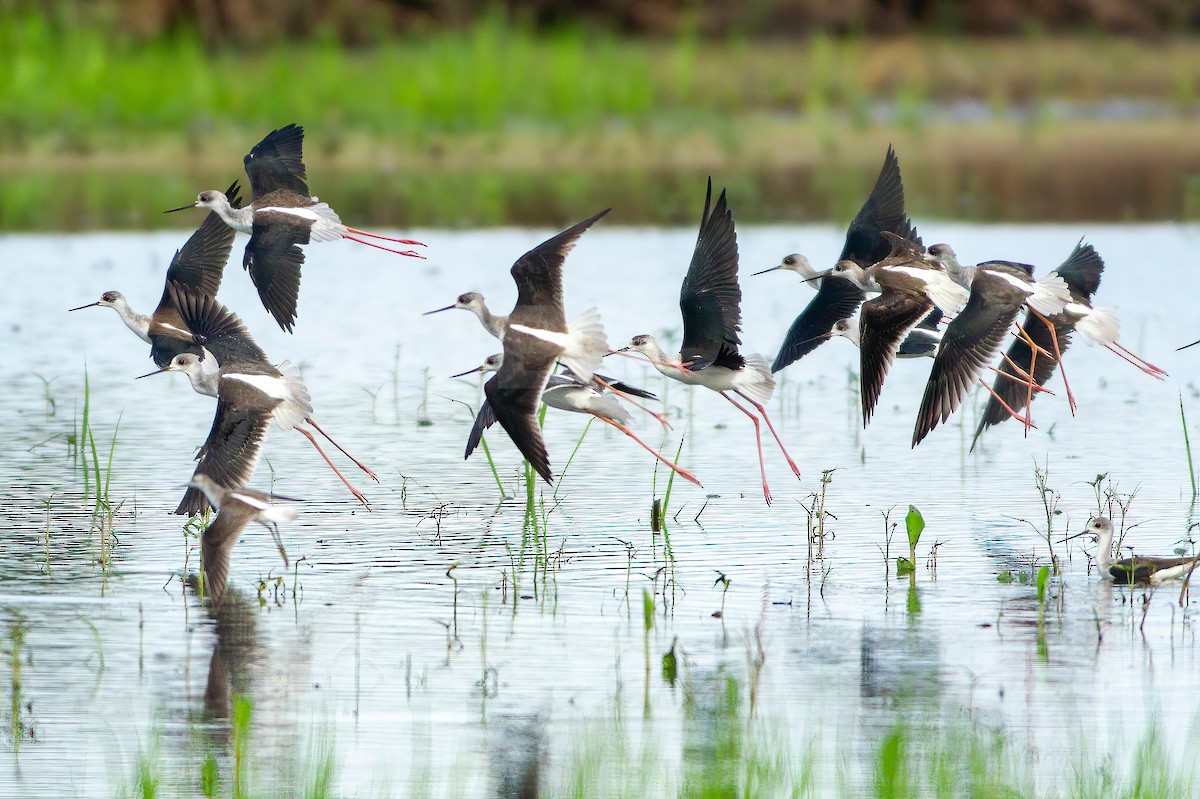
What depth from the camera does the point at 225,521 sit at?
611 centimetres

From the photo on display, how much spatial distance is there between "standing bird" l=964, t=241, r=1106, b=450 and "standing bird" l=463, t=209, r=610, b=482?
1.79 m

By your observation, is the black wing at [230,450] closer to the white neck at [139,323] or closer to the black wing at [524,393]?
the black wing at [524,393]

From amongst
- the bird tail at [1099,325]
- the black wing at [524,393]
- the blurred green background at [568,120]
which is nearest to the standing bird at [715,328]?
the black wing at [524,393]

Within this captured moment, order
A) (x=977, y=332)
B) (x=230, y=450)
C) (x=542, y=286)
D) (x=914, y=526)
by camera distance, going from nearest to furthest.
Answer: (x=914, y=526), (x=230, y=450), (x=542, y=286), (x=977, y=332)

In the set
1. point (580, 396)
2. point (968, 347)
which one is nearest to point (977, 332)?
point (968, 347)

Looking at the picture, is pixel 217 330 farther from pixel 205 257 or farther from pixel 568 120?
pixel 568 120

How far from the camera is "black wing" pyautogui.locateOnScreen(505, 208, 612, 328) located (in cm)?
682

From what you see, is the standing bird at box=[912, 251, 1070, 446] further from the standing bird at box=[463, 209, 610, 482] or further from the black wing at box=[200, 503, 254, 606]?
the black wing at box=[200, 503, 254, 606]

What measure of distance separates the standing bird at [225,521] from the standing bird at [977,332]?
232cm

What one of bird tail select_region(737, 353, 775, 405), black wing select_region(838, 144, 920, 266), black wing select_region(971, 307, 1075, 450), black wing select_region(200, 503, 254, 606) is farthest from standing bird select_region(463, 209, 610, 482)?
black wing select_region(971, 307, 1075, 450)

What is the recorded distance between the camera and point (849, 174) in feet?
60.4

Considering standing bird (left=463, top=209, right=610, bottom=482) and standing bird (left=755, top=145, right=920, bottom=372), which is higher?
standing bird (left=755, top=145, right=920, bottom=372)

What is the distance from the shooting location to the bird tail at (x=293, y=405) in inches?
280

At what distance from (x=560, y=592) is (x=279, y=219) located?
105 inches
